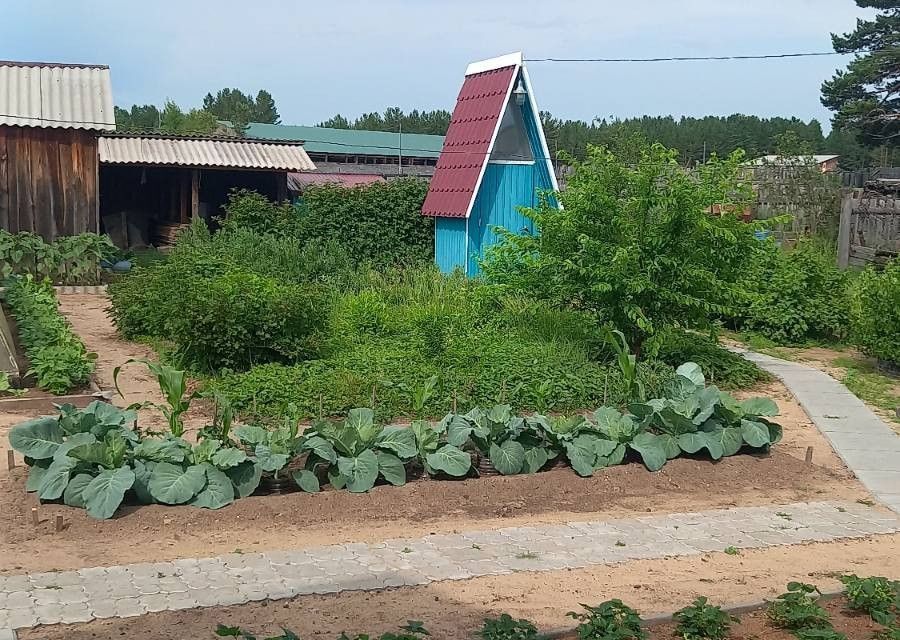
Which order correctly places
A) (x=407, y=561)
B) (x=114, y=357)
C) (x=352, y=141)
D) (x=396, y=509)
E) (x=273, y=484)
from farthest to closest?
1. (x=352, y=141)
2. (x=114, y=357)
3. (x=273, y=484)
4. (x=396, y=509)
5. (x=407, y=561)

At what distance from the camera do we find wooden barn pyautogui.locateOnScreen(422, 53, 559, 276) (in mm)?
16625

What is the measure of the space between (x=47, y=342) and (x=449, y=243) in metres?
8.22

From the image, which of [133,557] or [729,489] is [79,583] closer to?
[133,557]

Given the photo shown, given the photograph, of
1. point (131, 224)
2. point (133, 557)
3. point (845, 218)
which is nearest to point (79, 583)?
point (133, 557)

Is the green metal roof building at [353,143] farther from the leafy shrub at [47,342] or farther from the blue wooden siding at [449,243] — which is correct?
the leafy shrub at [47,342]

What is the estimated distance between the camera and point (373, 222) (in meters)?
18.4

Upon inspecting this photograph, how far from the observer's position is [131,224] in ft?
78.8

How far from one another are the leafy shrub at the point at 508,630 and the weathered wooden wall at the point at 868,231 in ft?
43.9

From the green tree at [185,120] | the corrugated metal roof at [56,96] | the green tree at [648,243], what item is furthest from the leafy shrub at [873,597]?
the green tree at [185,120]

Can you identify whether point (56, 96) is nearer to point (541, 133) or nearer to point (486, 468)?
point (541, 133)

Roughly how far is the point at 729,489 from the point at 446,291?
24.8 feet

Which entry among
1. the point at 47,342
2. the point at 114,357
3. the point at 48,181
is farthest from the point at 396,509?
the point at 48,181

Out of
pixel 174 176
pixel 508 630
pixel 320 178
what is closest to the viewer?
pixel 508 630

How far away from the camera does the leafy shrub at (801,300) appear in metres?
14.1
